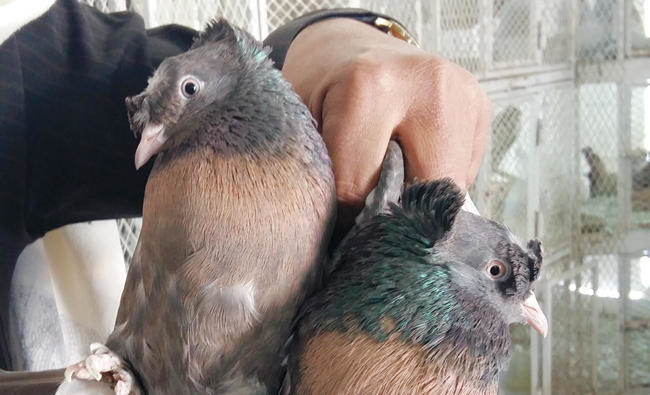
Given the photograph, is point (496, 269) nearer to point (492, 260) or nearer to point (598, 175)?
point (492, 260)

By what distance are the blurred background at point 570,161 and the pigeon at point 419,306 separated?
1296 mm

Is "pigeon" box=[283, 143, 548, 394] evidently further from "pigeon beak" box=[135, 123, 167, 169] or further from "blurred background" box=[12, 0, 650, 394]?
"blurred background" box=[12, 0, 650, 394]

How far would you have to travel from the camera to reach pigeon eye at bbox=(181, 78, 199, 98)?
1.22 ft

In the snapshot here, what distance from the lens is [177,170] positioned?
0.37 metres

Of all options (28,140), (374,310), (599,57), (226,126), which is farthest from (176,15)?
(599,57)

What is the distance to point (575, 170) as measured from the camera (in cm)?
247

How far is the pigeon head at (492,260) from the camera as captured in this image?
13.8 inches

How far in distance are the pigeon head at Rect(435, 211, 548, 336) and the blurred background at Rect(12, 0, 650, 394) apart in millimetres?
1294

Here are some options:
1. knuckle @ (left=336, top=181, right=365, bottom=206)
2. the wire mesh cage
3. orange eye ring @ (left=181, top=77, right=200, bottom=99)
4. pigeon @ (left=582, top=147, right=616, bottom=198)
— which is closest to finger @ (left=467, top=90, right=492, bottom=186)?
knuckle @ (left=336, top=181, right=365, bottom=206)

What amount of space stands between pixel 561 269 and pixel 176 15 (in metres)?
1.94

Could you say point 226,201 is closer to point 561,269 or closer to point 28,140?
point 28,140

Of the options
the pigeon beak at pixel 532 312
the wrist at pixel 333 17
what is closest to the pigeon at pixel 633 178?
the wrist at pixel 333 17

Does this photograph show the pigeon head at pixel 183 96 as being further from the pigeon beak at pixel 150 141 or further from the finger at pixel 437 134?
the finger at pixel 437 134

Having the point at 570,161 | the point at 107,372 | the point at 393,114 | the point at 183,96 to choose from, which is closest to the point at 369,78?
the point at 393,114
